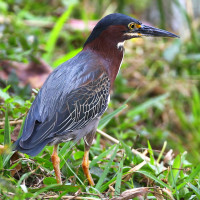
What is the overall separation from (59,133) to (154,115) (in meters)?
3.16

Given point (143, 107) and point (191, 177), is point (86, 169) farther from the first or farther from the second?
point (143, 107)

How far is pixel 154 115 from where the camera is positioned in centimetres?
624

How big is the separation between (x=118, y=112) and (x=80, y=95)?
1.97 feet

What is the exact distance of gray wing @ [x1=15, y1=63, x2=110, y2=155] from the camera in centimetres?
315

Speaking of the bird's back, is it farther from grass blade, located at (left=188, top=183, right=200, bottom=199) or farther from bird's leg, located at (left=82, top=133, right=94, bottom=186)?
grass blade, located at (left=188, top=183, right=200, bottom=199)

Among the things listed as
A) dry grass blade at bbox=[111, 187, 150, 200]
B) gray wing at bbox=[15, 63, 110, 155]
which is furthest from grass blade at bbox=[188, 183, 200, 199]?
gray wing at bbox=[15, 63, 110, 155]

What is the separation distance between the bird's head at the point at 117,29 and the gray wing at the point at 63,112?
0.35 metres

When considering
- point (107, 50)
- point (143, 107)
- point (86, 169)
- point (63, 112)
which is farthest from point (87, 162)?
point (143, 107)

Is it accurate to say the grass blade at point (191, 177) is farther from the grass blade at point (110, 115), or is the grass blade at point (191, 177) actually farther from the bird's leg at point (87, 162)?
the grass blade at point (110, 115)

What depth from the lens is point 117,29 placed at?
12.3ft

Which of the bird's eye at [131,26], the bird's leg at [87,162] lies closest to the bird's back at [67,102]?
the bird's leg at [87,162]

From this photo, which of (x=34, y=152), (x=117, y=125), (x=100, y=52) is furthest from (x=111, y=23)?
(x=117, y=125)

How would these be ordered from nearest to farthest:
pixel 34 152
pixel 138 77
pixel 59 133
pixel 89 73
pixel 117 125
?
pixel 34 152 → pixel 59 133 → pixel 89 73 → pixel 117 125 → pixel 138 77

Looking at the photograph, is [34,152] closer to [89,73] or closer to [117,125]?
[89,73]
